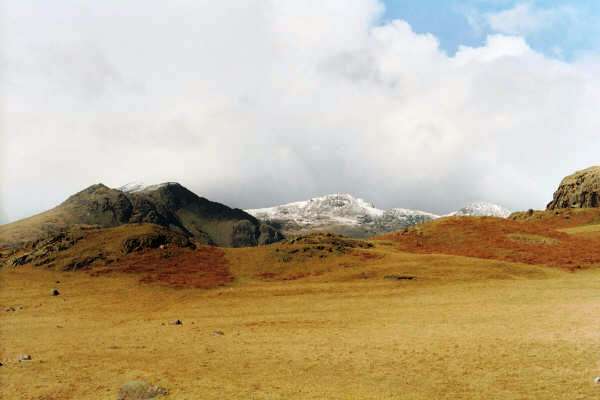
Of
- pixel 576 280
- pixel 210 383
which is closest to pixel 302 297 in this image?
pixel 210 383

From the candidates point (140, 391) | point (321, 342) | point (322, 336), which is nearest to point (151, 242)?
point (322, 336)

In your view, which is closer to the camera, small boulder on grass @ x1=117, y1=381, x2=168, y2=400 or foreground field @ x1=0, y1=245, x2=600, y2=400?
small boulder on grass @ x1=117, y1=381, x2=168, y2=400

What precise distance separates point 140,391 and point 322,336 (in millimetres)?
15600

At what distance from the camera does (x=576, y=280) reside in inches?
2221

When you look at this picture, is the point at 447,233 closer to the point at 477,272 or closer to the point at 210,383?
the point at 477,272

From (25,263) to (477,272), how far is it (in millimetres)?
73813

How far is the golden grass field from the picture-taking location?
73.5 feet

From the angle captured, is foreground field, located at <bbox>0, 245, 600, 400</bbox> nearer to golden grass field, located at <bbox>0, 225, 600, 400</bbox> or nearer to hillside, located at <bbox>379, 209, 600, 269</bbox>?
golden grass field, located at <bbox>0, 225, 600, 400</bbox>

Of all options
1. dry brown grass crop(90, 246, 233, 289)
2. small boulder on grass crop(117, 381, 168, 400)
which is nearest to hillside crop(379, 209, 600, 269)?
dry brown grass crop(90, 246, 233, 289)

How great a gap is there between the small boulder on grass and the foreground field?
725mm

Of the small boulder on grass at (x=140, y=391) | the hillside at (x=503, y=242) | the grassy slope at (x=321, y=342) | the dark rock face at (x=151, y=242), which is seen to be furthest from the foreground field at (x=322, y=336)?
the dark rock face at (x=151, y=242)

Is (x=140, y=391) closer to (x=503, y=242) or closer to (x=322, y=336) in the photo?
(x=322, y=336)

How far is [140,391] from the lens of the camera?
2170 centimetres

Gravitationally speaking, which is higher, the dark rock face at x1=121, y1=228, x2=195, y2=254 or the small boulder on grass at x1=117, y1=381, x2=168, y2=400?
the dark rock face at x1=121, y1=228, x2=195, y2=254
